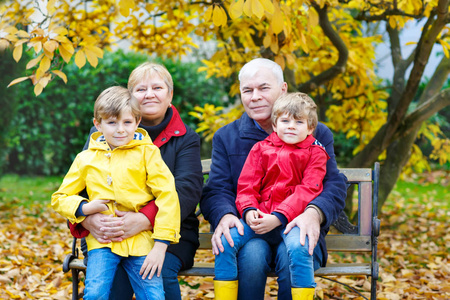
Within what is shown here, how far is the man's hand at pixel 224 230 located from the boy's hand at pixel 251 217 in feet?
0.18

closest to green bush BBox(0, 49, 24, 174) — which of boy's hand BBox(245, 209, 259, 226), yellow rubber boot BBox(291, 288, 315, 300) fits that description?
boy's hand BBox(245, 209, 259, 226)

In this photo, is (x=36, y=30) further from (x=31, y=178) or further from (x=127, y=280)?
(x=31, y=178)

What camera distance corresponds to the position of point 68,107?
8.16m

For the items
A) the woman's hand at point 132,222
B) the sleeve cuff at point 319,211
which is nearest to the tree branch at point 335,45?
the sleeve cuff at point 319,211

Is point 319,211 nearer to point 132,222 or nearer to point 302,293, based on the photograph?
point 302,293

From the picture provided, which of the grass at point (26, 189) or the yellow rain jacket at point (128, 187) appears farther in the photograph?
the grass at point (26, 189)

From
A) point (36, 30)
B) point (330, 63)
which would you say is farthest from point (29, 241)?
point (330, 63)

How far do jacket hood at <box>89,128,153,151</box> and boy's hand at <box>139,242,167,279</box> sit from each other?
1.71ft

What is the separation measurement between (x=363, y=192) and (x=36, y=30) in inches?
87.7

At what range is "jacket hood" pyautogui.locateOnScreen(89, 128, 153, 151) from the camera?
261cm

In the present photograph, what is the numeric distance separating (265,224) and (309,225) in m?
0.23

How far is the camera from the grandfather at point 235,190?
2617 millimetres

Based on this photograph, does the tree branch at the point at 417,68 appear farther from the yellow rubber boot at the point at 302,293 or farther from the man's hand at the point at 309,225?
the yellow rubber boot at the point at 302,293

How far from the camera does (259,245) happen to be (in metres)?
2.68
